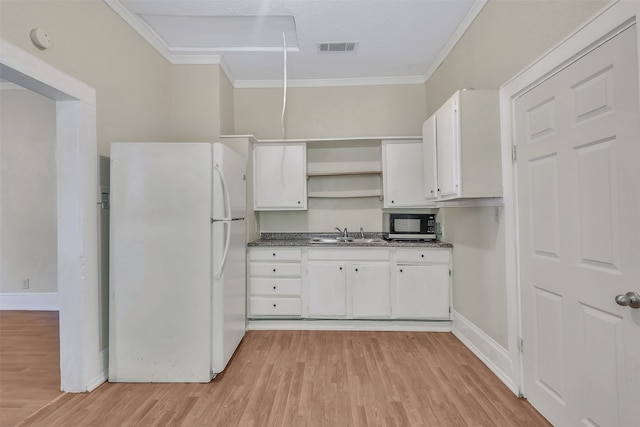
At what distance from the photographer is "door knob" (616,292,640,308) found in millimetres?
1093

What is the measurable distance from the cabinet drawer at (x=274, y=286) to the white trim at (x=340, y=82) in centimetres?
241

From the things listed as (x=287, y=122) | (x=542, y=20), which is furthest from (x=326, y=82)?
(x=542, y=20)

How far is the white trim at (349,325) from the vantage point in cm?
295

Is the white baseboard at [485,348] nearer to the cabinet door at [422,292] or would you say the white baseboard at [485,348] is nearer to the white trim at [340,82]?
the cabinet door at [422,292]

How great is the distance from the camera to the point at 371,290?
296 cm

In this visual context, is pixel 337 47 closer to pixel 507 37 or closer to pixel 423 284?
pixel 507 37

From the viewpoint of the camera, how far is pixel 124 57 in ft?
7.68

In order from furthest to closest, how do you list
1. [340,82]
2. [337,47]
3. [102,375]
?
[340,82] → [337,47] → [102,375]

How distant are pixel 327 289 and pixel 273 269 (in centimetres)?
62

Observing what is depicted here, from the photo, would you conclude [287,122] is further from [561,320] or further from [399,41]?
[561,320]

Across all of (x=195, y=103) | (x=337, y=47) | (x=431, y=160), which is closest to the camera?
(x=431, y=160)

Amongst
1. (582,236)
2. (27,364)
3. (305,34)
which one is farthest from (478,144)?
(27,364)

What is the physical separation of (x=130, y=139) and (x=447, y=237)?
3.19 meters

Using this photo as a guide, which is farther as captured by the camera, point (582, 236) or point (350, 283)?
point (350, 283)
